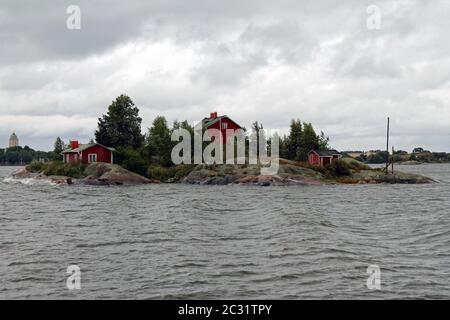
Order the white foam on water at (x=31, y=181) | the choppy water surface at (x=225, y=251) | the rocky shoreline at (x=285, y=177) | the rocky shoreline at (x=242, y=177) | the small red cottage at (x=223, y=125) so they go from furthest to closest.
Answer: the small red cottage at (x=223, y=125)
the white foam on water at (x=31, y=181)
the rocky shoreline at (x=242, y=177)
the rocky shoreline at (x=285, y=177)
the choppy water surface at (x=225, y=251)

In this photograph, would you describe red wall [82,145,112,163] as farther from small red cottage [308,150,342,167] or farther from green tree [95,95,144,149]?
small red cottage [308,150,342,167]

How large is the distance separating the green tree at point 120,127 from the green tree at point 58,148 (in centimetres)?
748

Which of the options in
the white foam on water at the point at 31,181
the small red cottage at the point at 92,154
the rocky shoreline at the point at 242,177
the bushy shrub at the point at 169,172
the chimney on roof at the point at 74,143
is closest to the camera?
the rocky shoreline at the point at 242,177

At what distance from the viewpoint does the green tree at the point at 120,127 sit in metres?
81.4

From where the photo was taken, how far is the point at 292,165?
71.1m

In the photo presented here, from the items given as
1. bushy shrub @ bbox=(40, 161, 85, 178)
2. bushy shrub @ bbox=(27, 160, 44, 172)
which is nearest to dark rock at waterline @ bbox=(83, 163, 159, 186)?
bushy shrub @ bbox=(40, 161, 85, 178)

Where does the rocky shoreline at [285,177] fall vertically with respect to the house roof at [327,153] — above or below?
below

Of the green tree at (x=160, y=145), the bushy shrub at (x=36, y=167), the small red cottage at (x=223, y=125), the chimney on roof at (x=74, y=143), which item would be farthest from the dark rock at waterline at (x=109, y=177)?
the small red cottage at (x=223, y=125)

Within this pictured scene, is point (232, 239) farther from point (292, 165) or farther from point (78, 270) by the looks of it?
point (292, 165)

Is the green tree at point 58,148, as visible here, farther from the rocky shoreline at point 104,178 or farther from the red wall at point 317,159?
the red wall at point 317,159

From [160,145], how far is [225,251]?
6050 cm

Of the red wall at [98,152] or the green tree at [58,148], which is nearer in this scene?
the red wall at [98,152]
